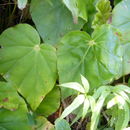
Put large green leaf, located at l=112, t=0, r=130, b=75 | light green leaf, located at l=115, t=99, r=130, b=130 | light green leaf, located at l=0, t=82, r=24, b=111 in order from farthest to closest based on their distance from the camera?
large green leaf, located at l=112, t=0, r=130, b=75
light green leaf, located at l=0, t=82, r=24, b=111
light green leaf, located at l=115, t=99, r=130, b=130

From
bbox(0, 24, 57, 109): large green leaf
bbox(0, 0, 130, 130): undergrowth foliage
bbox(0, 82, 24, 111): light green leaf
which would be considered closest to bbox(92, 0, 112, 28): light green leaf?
bbox(0, 0, 130, 130): undergrowth foliage

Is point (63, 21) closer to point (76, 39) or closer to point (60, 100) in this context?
point (76, 39)

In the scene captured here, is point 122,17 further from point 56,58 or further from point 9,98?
point 9,98

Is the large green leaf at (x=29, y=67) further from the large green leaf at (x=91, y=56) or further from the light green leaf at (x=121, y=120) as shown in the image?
the light green leaf at (x=121, y=120)

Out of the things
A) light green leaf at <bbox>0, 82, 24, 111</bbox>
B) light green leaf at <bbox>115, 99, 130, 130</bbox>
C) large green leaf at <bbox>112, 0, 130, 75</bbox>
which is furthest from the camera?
large green leaf at <bbox>112, 0, 130, 75</bbox>

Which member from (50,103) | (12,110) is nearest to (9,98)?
(12,110)

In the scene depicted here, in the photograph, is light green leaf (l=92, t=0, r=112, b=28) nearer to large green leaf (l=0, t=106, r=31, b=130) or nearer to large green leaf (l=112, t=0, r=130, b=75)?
Result: large green leaf (l=112, t=0, r=130, b=75)
